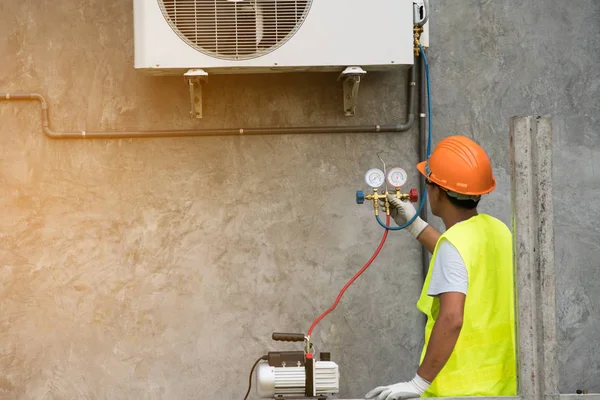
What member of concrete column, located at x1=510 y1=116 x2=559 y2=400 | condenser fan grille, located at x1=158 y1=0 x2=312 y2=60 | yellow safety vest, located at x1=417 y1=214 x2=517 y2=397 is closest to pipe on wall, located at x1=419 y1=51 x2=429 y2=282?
condenser fan grille, located at x1=158 y1=0 x2=312 y2=60

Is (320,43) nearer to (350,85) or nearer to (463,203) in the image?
(350,85)

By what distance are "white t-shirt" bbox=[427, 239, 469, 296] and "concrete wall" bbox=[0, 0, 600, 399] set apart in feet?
4.03

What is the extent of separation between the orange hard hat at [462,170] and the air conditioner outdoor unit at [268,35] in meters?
0.79

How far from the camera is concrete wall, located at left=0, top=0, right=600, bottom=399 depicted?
374 cm

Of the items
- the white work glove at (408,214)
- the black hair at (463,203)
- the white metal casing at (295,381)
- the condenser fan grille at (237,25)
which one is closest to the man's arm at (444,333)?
the white metal casing at (295,381)

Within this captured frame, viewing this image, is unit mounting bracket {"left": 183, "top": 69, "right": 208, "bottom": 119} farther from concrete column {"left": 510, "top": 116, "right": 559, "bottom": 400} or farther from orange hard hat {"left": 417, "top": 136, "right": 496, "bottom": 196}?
concrete column {"left": 510, "top": 116, "right": 559, "bottom": 400}

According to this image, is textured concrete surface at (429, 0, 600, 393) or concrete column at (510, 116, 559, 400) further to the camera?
textured concrete surface at (429, 0, 600, 393)

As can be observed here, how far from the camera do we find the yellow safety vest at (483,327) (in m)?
2.58

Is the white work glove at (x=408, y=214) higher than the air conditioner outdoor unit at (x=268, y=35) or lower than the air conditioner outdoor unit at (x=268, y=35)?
lower

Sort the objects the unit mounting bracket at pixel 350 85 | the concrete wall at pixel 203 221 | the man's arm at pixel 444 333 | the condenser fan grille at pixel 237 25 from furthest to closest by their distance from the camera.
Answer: the concrete wall at pixel 203 221 < the unit mounting bracket at pixel 350 85 < the condenser fan grille at pixel 237 25 < the man's arm at pixel 444 333

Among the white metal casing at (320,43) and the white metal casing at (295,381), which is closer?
the white metal casing at (295,381)

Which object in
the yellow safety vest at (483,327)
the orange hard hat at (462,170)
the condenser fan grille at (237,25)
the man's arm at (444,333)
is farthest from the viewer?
the condenser fan grille at (237,25)

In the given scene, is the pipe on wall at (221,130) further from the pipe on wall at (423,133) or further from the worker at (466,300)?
the worker at (466,300)

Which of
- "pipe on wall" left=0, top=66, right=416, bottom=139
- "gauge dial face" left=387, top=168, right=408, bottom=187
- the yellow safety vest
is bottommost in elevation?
the yellow safety vest
